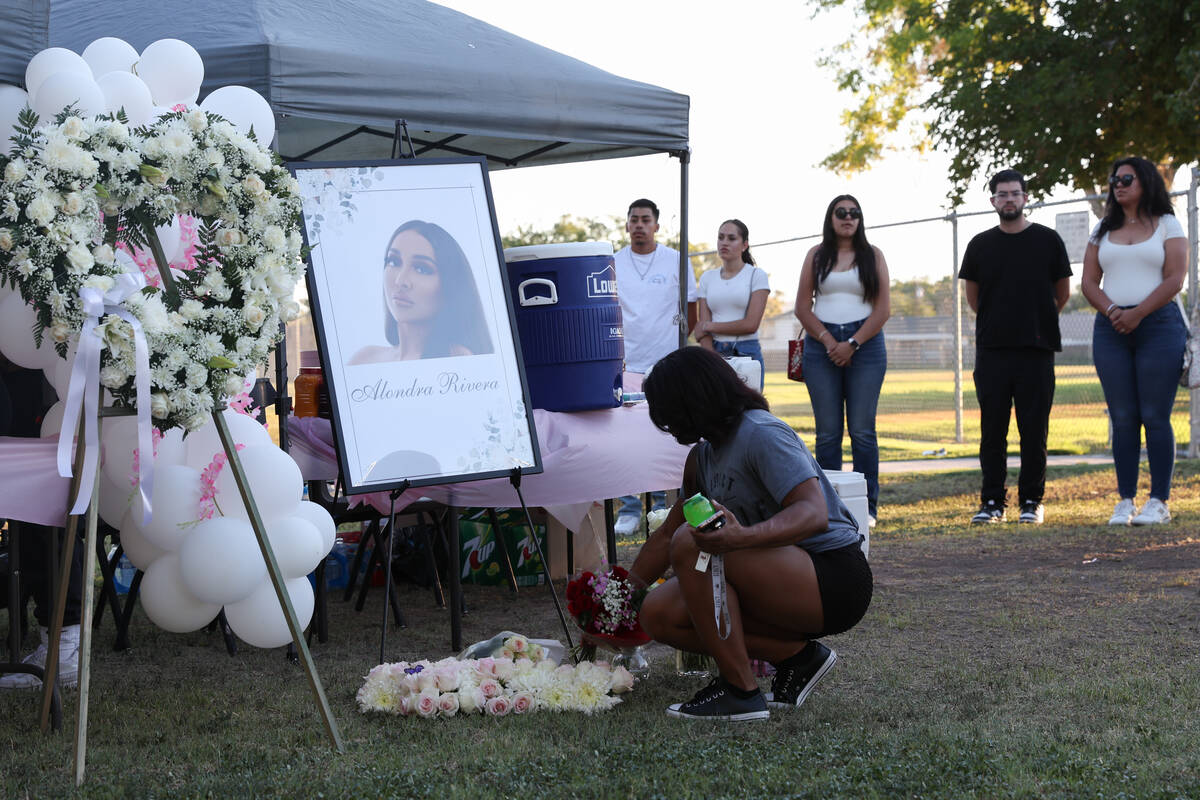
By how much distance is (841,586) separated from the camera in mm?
3518

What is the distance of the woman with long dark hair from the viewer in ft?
14.4

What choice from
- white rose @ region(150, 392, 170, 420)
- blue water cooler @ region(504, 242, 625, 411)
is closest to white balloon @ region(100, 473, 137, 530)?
white rose @ region(150, 392, 170, 420)

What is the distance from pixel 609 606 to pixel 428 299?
137cm

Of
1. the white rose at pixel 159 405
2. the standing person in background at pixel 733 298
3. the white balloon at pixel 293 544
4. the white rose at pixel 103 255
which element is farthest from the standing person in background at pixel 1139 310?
the white rose at pixel 103 255

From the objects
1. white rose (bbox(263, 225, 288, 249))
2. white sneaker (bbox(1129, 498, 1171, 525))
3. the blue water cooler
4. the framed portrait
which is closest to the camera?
white rose (bbox(263, 225, 288, 249))

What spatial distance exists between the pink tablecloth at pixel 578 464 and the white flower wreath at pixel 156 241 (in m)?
1.43

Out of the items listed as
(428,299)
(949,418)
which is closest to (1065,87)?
(949,418)

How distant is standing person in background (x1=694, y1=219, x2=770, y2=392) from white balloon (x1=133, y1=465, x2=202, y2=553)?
424 cm

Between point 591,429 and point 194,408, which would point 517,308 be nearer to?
point 591,429

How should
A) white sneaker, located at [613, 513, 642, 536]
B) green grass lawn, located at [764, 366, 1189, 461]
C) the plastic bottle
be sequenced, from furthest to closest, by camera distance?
green grass lawn, located at [764, 366, 1189, 461]
white sneaker, located at [613, 513, 642, 536]
the plastic bottle

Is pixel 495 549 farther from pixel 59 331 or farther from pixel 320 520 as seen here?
pixel 59 331

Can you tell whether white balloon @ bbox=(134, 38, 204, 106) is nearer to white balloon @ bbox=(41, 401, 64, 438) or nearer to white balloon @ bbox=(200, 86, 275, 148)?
white balloon @ bbox=(200, 86, 275, 148)

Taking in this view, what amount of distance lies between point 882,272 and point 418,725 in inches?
174

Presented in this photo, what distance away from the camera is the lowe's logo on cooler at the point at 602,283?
190 inches
